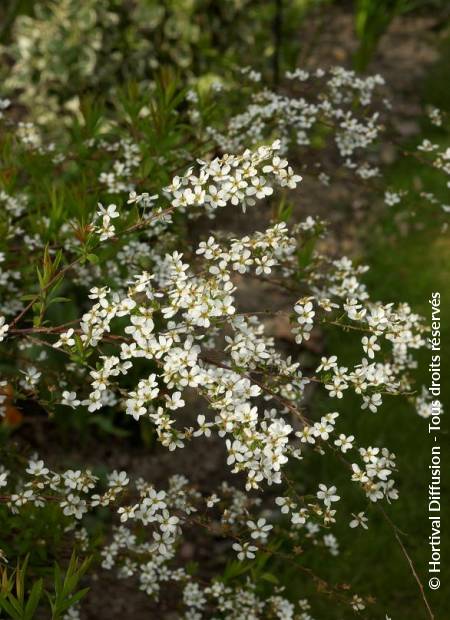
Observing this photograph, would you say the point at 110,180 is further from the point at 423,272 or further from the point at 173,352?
the point at 423,272

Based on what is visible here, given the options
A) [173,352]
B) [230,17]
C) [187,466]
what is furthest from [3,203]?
[230,17]

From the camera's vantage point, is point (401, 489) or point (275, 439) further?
point (401, 489)

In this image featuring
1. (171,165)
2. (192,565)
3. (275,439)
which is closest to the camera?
(275,439)

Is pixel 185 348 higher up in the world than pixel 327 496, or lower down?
higher up

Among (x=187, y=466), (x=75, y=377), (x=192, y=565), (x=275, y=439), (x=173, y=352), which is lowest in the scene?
(x=187, y=466)

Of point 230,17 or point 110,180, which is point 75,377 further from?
point 230,17

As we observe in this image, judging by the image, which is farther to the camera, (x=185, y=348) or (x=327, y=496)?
(x=327, y=496)

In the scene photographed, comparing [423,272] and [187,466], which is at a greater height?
[423,272]

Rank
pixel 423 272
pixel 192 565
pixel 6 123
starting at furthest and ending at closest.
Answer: pixel 423 272
pixel 6 123
pixel 192 565

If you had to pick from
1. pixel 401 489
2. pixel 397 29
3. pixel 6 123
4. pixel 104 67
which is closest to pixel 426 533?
pixel 401 489
